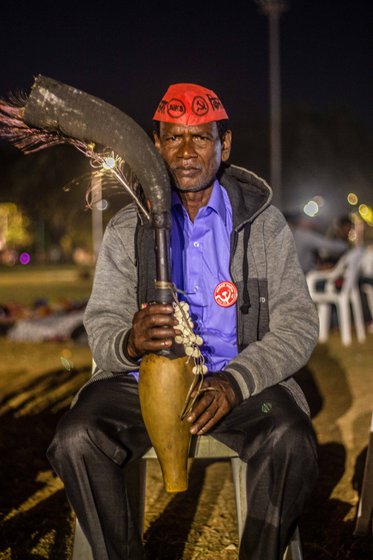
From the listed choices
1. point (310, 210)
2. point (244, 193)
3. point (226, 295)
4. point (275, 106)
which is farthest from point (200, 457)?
point (275, 106)

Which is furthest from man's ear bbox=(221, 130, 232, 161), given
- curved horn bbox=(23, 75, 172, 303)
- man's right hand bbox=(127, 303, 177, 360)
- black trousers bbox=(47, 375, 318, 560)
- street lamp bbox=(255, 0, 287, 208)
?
street lamp bbox=(255, 0, 287, 208)

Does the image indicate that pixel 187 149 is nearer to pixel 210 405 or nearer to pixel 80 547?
pixel 210 405

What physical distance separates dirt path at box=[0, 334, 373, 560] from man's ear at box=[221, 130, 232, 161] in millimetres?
1823

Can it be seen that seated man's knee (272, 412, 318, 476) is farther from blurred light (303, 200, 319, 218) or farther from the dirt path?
blurred light (303, 200, 319, 218)

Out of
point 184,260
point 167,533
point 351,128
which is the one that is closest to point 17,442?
point 167,533

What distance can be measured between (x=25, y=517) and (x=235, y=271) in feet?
5.85

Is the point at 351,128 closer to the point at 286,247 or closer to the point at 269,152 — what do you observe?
the point at 269,152

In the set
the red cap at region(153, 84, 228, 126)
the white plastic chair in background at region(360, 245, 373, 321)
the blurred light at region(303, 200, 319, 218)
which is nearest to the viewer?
the red cap at region(153, 84, 228, 126)

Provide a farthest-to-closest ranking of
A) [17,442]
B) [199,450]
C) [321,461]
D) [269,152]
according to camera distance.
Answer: [269,152] < [17,442] < [321,461] < [199,450]

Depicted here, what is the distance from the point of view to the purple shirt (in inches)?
118

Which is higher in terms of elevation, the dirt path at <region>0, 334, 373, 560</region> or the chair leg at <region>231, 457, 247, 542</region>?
the chair leg at <region>231, 457, 247, 542</region>

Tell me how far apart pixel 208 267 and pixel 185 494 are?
5.58ft

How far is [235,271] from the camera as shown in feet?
9.81

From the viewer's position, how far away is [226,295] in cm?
298
